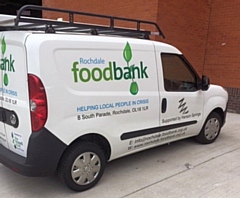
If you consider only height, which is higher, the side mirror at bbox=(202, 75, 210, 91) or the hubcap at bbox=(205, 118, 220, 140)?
the side mirror at bbox=(202, 75, 210, 91)

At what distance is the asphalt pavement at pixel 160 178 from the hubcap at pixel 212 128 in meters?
0.31

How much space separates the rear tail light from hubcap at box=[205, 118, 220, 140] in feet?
10.5

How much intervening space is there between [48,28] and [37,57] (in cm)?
47

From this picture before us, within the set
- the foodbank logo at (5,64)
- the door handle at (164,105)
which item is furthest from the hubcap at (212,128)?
A: the foodbank logo at (5,64)

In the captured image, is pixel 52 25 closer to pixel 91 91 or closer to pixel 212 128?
pixel 91 91

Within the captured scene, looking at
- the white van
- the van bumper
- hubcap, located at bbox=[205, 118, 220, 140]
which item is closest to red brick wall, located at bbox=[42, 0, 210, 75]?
hubcap, located at bbox=[205, 118, 220, 140]

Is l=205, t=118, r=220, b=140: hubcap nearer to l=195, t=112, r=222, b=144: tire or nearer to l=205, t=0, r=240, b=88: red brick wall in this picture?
l=195, t=112, r=222, b=144: tire

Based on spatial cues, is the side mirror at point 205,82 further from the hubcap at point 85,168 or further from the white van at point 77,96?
the hubcap at point 85,168

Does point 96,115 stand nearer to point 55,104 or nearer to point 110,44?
point 55,104

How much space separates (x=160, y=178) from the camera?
3547 mm

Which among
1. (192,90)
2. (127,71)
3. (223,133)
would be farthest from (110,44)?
(223,133)

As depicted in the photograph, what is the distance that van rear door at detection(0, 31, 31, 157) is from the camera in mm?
2750

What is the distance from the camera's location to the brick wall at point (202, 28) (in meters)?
7.12

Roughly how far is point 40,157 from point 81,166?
54 cm
